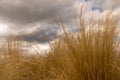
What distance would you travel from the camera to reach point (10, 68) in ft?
14.2

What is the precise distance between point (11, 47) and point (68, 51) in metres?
2.83

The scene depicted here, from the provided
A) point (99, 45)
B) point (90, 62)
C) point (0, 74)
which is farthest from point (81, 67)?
point (0, 74)

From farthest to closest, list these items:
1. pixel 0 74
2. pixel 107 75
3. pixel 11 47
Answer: pixel 11 47
pixel 0 74
pixel 107 75

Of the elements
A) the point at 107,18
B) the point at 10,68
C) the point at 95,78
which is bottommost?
the point at 95,78

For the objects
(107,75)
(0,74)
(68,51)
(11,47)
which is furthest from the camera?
(11,47)

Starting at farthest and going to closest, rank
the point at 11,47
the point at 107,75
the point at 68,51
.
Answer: the point at 11,47 < the point at 68,51 < the point at 107,75

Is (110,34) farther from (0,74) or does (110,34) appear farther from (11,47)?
(11,47)

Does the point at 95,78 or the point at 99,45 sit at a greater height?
the point at 99,45

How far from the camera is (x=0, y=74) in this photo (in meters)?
4.11

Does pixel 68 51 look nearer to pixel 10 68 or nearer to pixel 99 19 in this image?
pixel 99 19

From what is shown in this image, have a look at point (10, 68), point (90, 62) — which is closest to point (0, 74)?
point (10, 68)

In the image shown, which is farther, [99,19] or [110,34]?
[99,19]

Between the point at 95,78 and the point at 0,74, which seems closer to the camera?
the point at 95,78

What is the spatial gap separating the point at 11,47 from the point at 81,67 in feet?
9.99
